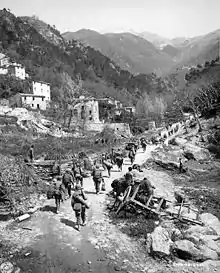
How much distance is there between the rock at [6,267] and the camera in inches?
340

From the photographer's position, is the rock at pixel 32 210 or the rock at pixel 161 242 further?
the rock at pixel 32 210

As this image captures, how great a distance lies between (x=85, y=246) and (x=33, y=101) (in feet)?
193

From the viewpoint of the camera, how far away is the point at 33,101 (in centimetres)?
6506

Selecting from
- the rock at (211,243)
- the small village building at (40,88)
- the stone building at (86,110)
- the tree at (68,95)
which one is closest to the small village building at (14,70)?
the small village building at (40,88)

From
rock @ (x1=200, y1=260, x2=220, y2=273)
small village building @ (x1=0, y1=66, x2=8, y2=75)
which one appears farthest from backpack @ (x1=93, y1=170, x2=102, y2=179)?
small village building @ (x1=0, y1=66, x2=8, y2=75)

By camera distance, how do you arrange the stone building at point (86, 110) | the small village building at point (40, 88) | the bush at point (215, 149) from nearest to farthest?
the bush at point (215, 149), the stone building at point (86, 110), the small village building at point (40, 88)

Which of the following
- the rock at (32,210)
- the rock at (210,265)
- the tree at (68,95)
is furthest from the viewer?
the tree at (68,95)

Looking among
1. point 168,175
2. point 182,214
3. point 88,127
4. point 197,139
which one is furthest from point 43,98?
point 182,214

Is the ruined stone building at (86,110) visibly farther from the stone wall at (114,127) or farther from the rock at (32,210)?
the rock at (32,210)

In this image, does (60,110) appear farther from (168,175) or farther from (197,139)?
(168,175)

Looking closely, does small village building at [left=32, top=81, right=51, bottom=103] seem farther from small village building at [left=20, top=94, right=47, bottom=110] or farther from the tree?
small village building at [left=20, top=94, right=47, bottom=110]

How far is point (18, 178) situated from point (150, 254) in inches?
342

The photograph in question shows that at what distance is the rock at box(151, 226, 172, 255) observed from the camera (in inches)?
371

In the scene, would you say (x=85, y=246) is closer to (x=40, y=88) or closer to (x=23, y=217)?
(x=23, y=217)
